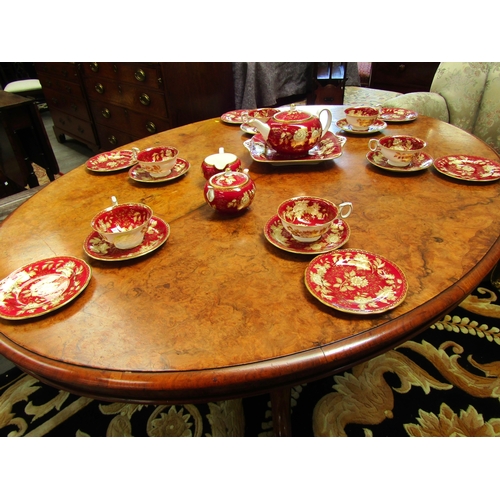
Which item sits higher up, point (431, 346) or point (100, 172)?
point (100, 172)

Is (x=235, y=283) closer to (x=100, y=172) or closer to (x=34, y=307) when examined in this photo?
(x=34, y=307)

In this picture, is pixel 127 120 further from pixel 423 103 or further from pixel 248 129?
pixel 423 103

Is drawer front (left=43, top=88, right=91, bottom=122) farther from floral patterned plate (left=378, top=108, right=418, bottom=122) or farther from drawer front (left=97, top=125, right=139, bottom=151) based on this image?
floral patterned plate (left=378, top=108, right=418, bottom=122)

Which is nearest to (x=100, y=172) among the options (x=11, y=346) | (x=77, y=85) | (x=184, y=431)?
(x=11, y=346)

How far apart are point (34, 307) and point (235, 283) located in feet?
1.07

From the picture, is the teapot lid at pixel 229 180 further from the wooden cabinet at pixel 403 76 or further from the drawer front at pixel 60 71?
the wooden cabinet at pixel 403 76

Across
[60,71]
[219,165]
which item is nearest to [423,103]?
[219,165]

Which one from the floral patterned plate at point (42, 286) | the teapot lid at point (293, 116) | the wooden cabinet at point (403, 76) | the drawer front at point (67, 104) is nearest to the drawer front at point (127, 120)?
the drawer front at point (67, 104)

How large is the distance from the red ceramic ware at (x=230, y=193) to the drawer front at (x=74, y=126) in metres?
2.52

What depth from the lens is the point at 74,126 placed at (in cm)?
306

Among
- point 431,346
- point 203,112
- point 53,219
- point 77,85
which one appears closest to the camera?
point 53,219

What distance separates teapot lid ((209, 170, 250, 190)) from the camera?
79cm

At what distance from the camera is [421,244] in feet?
2.25

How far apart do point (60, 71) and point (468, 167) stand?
299cm
